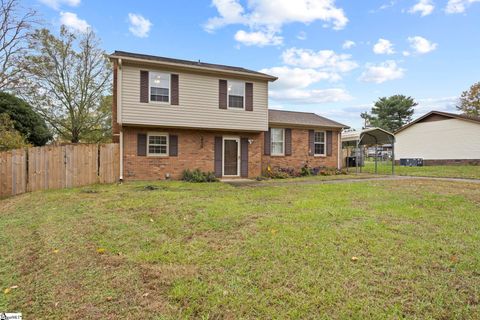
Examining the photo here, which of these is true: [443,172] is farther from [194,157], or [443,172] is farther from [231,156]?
[194,157]

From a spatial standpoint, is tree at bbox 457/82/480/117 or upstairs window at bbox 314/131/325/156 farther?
tree at bbox 457/82/480/117

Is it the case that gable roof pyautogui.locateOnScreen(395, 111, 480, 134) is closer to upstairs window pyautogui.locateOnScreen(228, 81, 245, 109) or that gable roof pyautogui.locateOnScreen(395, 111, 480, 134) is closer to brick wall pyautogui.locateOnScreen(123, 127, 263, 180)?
brick wall pyautogui.locateOnScreen(123, 127, 263, 180)

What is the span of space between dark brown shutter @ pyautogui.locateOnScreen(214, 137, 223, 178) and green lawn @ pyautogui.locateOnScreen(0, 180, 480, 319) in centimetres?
679

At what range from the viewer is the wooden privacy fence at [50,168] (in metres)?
9.36

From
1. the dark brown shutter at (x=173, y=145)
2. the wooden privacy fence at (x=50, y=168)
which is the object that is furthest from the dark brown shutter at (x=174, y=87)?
the wooden privacy fence at (x=50, y=168)

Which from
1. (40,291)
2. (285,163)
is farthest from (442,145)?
(40,291)

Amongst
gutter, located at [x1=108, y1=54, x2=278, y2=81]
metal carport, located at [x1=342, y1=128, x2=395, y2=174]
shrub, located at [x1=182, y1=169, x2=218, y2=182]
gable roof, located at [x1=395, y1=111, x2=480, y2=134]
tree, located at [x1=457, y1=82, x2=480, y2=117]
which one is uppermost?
tree, located at [x1=457, y1=82, x2=480, y2=117]

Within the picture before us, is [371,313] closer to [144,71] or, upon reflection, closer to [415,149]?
[144,71]

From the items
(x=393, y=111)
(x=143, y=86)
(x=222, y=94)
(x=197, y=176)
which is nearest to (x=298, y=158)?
(x=222, y=94)

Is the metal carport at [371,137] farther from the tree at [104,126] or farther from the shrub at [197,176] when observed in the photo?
the tree at [104,126]

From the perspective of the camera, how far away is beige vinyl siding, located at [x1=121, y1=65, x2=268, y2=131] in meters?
10.9

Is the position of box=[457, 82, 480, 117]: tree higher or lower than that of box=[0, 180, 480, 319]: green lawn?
higher

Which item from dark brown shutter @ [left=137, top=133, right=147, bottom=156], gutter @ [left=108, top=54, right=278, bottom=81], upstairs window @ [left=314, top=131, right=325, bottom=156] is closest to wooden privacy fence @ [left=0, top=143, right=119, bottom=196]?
dark brown shutter @ [left=137, top=133, right=147, bottom=156]

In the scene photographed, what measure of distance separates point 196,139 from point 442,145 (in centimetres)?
2185
